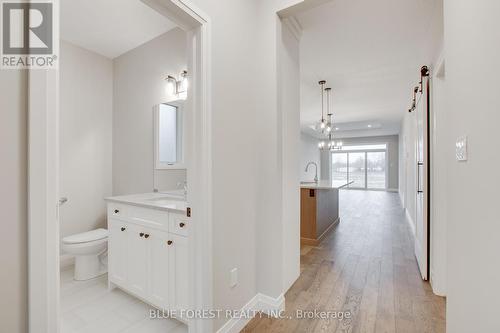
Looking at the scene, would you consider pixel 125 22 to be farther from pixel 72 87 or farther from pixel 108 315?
pixel 108 315

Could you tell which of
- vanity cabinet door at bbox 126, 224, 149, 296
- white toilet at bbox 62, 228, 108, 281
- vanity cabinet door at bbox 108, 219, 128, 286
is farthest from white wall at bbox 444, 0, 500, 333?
white toilet at bbox 62, 228, 108, 281

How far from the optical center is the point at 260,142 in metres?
1.92

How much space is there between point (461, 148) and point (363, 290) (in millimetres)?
1699

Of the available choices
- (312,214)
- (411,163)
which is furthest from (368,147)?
(312,214)

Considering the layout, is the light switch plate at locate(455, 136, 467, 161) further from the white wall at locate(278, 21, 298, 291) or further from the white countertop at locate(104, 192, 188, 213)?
the white countertop at locate(104, 192, 188, 213)

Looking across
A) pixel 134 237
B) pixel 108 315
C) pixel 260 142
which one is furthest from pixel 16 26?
pixel 108 315

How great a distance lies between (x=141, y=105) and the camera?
2900mm

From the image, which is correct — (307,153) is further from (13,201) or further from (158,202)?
(13,201)

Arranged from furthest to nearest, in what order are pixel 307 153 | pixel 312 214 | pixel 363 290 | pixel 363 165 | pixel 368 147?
pixel 363 165 → pixel 368 147 → pixel 307 153 → pixel 312 214 → pixel 363 290

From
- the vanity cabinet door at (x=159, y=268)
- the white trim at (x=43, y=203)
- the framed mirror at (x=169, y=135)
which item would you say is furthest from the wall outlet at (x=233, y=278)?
the framed mirror at (x=169, y=135)

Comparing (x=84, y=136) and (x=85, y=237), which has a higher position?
(x=84, y=136)

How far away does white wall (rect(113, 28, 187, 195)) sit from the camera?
8.77 feet

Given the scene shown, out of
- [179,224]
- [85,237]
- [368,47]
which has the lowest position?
[85,237]

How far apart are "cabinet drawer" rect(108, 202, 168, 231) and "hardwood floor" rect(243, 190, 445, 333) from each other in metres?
1.03
